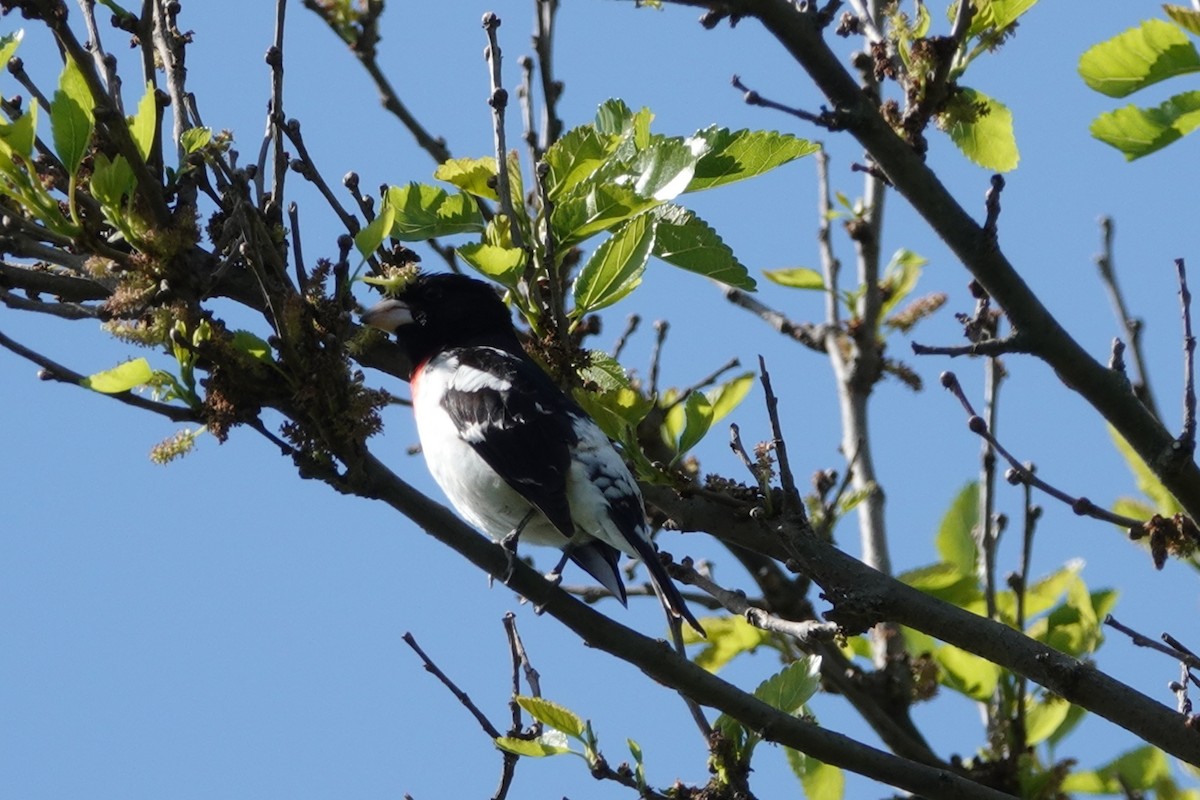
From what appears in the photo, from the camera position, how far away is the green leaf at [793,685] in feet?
12.3

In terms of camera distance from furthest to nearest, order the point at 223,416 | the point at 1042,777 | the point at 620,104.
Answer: the point at 1042,777 → the point at 620,104 → the point at 223,416

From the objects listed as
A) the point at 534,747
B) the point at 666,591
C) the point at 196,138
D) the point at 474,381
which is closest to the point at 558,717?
the point at 534,747

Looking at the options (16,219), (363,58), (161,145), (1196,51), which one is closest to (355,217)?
(161,145)

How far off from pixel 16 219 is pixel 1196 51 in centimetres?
251

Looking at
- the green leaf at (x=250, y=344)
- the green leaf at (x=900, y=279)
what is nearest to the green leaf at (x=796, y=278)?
the green leaf at (x=900, y=279)

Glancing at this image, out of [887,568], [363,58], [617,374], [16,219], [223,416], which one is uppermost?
[363,58]

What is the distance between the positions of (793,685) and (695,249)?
109cm

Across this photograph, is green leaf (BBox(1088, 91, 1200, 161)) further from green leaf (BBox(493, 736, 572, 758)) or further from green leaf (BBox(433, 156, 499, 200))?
green leaf (BBox(493, 736, 572, 758))

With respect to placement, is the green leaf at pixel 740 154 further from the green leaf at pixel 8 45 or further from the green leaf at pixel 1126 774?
the green leaf at pixel 1126 774

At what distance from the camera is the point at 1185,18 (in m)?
3.16

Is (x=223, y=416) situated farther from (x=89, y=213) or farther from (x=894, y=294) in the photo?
(x=894, y=294)

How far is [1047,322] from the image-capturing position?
3566mm

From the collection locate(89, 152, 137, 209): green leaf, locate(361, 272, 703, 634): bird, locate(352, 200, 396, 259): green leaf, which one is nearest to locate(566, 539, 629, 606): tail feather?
locate(361, 272, 703, 634): bird

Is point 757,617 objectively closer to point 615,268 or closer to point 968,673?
point 615,268
